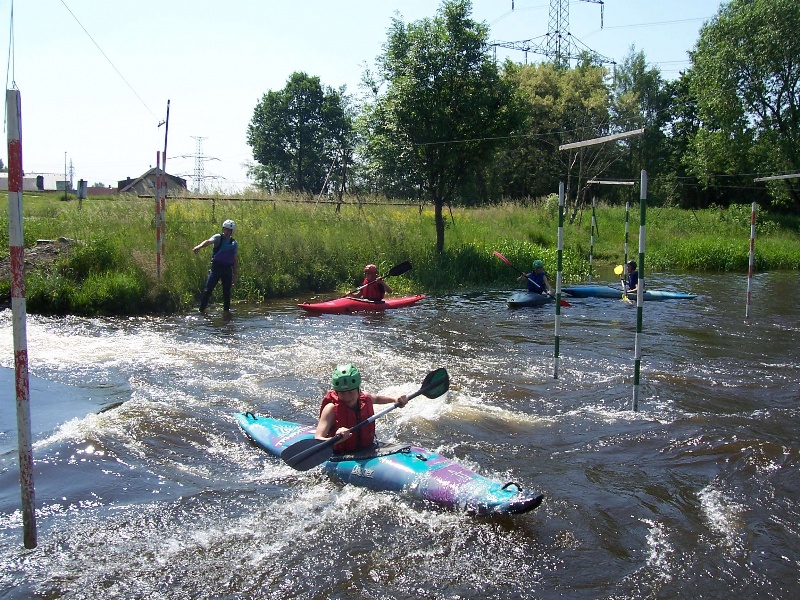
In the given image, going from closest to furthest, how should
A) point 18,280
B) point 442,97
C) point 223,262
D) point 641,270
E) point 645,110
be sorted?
point 18,280 → point 641,270 → point 223,262 → point 442,97 → point 645,110

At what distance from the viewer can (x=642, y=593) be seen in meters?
3.87

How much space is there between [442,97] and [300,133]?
31890 millimetres

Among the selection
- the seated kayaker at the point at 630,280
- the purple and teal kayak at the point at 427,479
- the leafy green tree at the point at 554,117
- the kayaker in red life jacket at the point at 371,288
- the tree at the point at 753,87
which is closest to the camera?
the purple and teal kayak at the point at 427,479

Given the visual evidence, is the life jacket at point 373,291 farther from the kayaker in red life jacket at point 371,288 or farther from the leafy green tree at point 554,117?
the leafy green tree at point 554,117

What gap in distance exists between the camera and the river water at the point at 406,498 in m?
4.06

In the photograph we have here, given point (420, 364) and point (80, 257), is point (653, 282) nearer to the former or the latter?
point (420, 364)

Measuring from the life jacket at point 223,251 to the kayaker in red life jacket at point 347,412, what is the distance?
7427 mm

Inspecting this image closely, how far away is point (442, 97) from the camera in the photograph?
681 inches

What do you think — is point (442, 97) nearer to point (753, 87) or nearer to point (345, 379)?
point (345, 379)

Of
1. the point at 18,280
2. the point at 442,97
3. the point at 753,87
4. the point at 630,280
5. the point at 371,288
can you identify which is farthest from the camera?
the point at 753,87

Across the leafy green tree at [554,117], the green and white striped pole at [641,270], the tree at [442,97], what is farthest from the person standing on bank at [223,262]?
the leafy green tree at [554,117]

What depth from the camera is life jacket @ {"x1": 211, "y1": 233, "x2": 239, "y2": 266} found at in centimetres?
1240

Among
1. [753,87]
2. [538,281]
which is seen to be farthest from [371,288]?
[753,87]

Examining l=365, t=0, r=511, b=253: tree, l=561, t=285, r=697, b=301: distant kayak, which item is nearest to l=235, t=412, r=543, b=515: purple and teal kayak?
l=561, t=285, r=697, b=301: distant kayak
